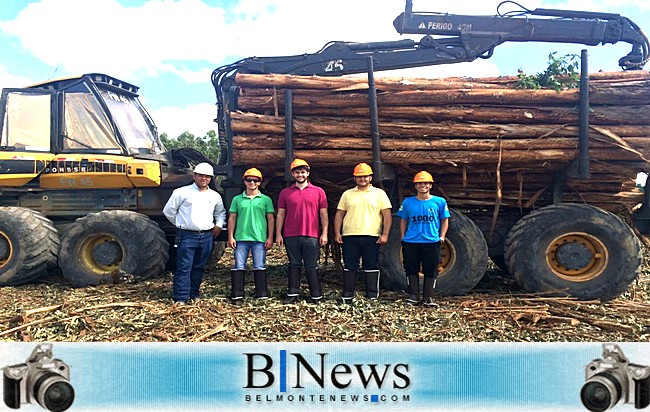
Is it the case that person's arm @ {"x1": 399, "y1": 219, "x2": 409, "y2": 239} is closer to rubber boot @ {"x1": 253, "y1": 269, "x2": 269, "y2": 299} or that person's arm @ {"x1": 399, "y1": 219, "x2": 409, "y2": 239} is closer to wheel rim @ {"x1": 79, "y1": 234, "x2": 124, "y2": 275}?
rubber boot @ {"x1": 253, "y1": 269, "x2": 269, "y2": 299}

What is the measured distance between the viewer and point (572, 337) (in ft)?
16.8

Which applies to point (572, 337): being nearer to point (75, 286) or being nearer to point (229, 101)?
point (229, 101)

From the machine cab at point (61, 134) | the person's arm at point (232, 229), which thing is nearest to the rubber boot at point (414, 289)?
the person's arm at point (232, 229)

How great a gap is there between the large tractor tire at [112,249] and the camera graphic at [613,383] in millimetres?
5713

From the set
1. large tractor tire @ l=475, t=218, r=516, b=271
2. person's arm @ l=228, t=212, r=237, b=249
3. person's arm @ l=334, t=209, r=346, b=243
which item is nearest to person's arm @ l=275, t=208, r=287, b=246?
person's arm @ l=228, t=212, r=237, b=249

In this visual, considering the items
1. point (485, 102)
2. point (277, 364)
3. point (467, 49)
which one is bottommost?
point (277, 364)

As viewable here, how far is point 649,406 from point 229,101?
20.6 ft

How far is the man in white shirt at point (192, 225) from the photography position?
6270 millimetres

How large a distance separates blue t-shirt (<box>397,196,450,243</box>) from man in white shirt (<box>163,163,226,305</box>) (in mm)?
2387

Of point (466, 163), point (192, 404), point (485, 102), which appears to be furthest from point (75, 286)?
point (485, 102)

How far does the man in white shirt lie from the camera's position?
6.27 metres

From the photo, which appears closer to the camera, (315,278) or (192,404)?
(192,404)

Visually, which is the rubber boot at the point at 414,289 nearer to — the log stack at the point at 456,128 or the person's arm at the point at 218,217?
the log stack at the point at 456,128

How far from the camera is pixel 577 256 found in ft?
21.6
